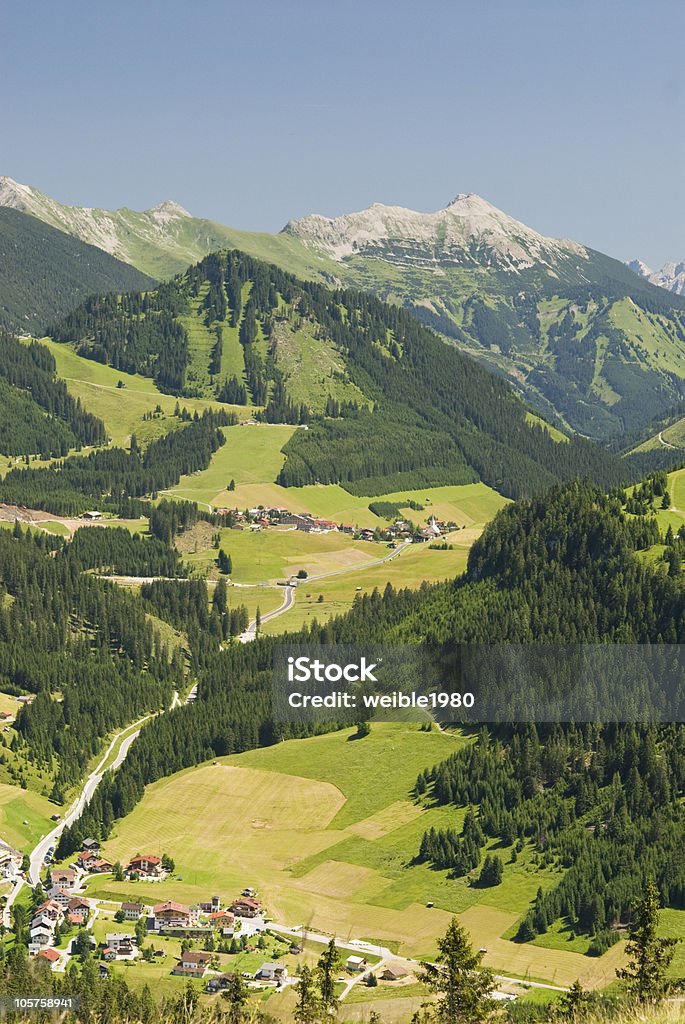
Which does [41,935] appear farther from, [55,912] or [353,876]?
[353,876]

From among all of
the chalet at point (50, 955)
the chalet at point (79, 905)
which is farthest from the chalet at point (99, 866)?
the chalet at point (50, 955)

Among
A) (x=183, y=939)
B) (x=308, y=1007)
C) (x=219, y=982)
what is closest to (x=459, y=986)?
(x=308, y=1007)

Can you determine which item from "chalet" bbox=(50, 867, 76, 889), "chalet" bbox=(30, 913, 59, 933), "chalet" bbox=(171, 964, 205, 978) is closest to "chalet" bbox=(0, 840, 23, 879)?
"chalet" bbox=(50, 867, 76, 889)

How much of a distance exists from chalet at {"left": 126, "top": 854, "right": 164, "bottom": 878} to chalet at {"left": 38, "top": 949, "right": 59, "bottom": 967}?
28366 millimetres

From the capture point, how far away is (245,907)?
6481 inches

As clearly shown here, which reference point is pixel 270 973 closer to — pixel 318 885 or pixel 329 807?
pixel 318 885

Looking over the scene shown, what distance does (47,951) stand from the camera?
15212 centimetres

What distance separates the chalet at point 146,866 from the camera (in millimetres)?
181250

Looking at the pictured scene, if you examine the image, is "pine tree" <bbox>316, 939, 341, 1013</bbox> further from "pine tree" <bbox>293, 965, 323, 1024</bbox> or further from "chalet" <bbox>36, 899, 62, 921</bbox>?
"chalet" <bbox>36, 899, 62, 921</bbox>

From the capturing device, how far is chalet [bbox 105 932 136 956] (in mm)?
152750

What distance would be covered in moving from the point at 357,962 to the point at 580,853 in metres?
39.3

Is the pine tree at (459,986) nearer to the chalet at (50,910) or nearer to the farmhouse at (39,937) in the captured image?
the farmhouse at (39,937)

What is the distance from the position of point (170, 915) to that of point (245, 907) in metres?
8.95

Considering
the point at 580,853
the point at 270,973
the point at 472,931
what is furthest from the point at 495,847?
the point at 270,973
